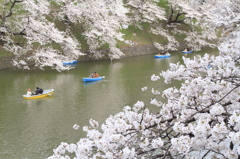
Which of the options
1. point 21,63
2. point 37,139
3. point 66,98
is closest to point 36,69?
point 21,63

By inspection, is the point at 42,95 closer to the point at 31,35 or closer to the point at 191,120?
the point at 31,35

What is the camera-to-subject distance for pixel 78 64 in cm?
2883

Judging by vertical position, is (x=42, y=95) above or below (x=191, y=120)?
below

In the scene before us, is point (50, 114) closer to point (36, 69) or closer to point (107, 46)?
point (36, 69)

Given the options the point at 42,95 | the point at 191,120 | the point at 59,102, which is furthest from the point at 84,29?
the point at 191,120

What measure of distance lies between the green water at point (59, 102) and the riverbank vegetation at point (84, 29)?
210 cm

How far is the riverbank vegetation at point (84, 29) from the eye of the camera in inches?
1014

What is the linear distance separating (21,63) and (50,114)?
1232cm

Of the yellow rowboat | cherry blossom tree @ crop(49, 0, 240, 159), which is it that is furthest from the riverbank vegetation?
cherry blossom tree @ crop(49, 0, 240, 159)

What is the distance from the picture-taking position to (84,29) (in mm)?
32125

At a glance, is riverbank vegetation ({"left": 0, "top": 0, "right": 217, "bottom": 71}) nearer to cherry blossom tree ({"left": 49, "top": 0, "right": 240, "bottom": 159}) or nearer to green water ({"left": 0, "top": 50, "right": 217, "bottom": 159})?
green water ({"left": 0, "top": 50, "right": 217, "bottom": 159})

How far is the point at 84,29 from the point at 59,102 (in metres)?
16.4

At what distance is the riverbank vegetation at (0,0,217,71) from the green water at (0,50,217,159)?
2097mm

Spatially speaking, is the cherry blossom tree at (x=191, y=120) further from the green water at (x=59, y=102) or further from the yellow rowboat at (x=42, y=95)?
the yellow rowboat at (x=42, y=95)
